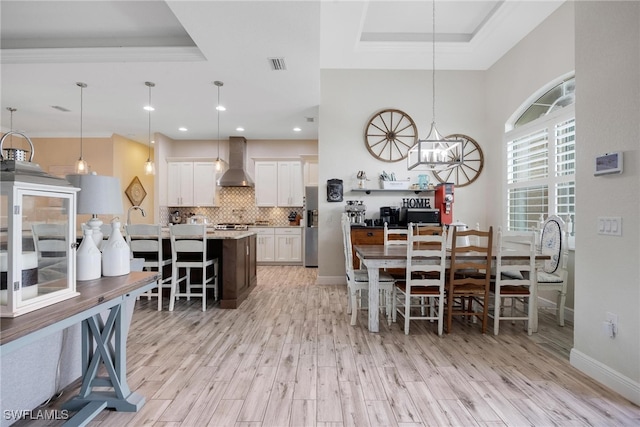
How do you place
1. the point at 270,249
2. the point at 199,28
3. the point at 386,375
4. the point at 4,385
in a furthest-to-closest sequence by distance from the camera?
the point at 270,249 < the point at 199,28 < the point at 386,375 < the point at 4,385

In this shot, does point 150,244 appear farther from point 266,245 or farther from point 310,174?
point 310,174

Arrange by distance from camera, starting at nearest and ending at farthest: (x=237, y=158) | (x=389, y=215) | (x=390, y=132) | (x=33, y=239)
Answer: (x=33, y=239)
(x=389, y=215)
(x=390, y=132)
(x=237, y=158)

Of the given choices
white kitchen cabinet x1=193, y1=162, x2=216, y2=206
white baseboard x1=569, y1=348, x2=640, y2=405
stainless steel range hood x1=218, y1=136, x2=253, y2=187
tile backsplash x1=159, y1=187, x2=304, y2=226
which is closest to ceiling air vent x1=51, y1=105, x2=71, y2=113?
white kitchen cabinet x1=193, y1=162, x2=216, y2=206

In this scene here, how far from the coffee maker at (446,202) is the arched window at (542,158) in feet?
2.66

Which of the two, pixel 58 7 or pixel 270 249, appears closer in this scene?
pixel 58 7

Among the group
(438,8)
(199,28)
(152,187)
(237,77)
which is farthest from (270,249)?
(438,8)

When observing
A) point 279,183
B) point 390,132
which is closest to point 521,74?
point 390,132

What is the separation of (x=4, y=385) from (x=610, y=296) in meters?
3.53

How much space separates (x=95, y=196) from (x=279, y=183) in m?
5.59

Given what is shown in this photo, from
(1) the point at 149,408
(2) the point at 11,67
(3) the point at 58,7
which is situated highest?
(3) the point at 58,7

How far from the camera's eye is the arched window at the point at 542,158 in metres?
3.61

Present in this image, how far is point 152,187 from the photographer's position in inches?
303

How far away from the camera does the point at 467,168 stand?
512cm

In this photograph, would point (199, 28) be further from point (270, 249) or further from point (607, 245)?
point (270, 249)
